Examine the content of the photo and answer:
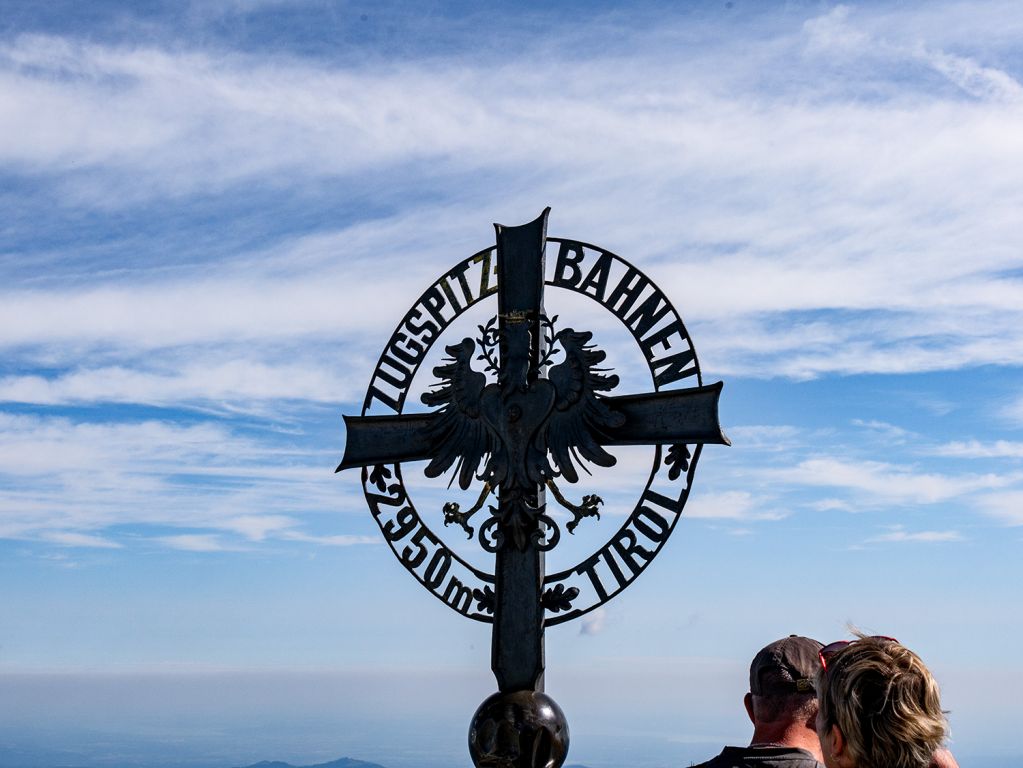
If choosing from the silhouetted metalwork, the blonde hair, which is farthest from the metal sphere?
the blonde hair

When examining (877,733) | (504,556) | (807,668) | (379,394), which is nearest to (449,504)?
(504,556)

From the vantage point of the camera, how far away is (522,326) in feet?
26.3

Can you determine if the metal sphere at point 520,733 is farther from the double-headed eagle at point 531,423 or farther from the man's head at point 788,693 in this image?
the man's head at point 788,693

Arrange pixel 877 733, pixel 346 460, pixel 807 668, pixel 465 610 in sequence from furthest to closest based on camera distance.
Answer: pixel 346 460 < pixel 465 610 < pixel 807 668 < pixel 877 733

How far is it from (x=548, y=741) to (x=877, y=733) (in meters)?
4.23

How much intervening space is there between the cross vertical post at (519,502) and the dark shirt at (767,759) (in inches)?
104

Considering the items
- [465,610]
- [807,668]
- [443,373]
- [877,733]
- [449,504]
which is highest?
[443,373]

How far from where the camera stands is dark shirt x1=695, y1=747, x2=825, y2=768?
496cm

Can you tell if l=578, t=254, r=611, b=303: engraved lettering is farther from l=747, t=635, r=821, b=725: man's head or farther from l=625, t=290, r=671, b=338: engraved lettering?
l=747, t=635, r=821, b=725: man's head

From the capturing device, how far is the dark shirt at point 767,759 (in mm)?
4961

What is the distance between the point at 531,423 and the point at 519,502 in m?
0.45

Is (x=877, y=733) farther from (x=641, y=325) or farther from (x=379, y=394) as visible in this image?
(x=379, y=394)

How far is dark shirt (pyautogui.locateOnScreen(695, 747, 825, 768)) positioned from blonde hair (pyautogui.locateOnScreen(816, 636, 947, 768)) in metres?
1.64

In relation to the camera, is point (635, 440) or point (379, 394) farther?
point (379, 394)
